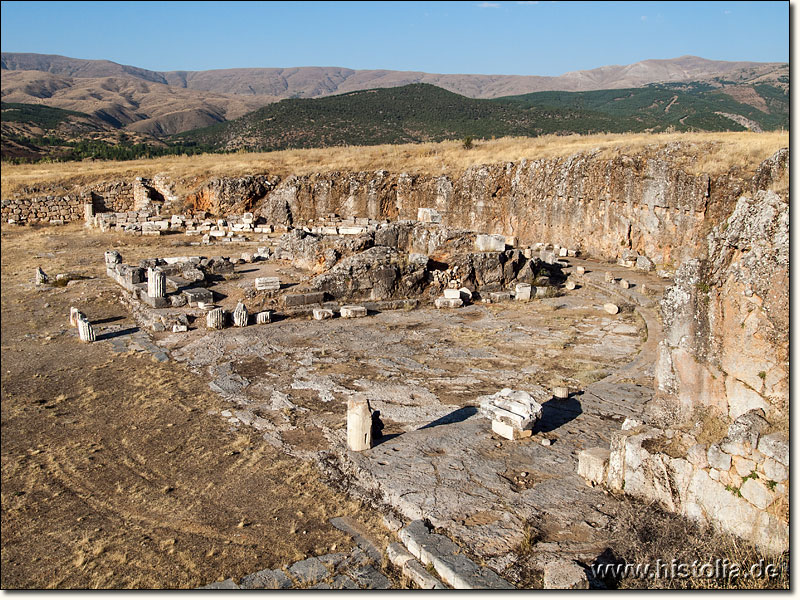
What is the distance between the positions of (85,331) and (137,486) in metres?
6.67

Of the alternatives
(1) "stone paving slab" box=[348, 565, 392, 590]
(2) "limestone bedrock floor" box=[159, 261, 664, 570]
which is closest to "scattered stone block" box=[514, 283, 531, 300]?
(2) "limestone bedrock floor" box=[159, 261, 664, 570]

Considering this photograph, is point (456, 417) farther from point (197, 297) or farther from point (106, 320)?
point (106, 320)

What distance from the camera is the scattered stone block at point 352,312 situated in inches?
559

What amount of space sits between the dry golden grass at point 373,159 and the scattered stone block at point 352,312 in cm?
1247

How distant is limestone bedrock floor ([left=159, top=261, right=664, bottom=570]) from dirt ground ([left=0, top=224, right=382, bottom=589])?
630mm

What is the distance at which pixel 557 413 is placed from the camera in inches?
335

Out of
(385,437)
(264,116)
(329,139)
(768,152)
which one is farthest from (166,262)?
(264,116)

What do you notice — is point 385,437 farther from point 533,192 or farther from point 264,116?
point 264,116

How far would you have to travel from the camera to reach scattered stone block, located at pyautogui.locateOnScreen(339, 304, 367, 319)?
14.2 metres

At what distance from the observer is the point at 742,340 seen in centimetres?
604

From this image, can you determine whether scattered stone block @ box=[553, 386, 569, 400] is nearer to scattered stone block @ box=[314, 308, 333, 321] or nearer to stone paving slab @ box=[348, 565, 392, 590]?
stone paving slab @ box=[348, 565, 392, 590]

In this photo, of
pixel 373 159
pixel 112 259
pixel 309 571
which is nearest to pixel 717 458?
pixel 309 571

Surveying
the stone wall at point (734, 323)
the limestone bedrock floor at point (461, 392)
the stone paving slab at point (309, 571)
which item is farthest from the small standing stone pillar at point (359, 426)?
the stone wall at point (734, 323)

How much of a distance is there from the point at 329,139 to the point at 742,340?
57.8m
